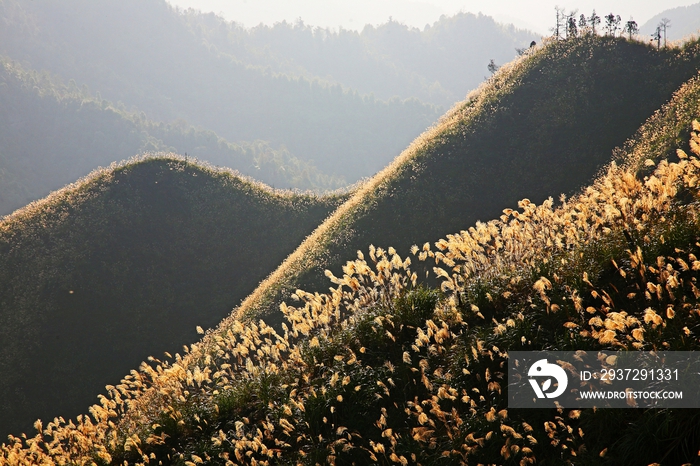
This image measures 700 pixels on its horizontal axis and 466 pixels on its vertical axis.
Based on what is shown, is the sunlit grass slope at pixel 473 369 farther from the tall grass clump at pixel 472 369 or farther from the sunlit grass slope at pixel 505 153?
the sunlit grass slope at pixel 505 153

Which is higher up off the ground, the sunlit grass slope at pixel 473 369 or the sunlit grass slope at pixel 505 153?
the sunlit grass slope at pixel 505 153

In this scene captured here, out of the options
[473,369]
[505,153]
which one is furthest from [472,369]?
[505,153]

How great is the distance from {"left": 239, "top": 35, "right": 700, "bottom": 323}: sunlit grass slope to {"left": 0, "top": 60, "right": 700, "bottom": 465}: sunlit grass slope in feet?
38.7

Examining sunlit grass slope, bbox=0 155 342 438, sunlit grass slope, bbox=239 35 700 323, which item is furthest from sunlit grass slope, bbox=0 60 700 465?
sunlit grass slope, bbox=0 155 342 438

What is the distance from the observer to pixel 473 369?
709 cm

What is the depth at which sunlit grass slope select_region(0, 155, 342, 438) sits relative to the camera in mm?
24906

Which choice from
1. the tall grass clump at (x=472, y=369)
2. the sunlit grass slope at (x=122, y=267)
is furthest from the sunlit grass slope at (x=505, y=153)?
the tall grass clump at (x=472, y=369)

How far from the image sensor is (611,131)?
2633 cm

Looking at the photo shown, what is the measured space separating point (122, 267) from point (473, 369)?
2828 centimetres

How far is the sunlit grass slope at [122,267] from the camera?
24.9 metres

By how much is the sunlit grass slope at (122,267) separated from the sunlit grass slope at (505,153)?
695 cm

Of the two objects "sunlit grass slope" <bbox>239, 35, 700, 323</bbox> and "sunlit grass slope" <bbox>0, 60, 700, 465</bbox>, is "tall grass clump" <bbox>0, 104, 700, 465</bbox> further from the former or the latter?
"sunlit grass slope" <bbox>239, 35, 700, 323</bbox>

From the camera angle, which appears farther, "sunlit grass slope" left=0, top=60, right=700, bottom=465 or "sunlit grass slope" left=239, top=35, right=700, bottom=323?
"sunlit grass slope" left=239, top=35, right=700, bottom=323

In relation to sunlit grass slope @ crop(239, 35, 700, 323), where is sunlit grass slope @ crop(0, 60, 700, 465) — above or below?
below
